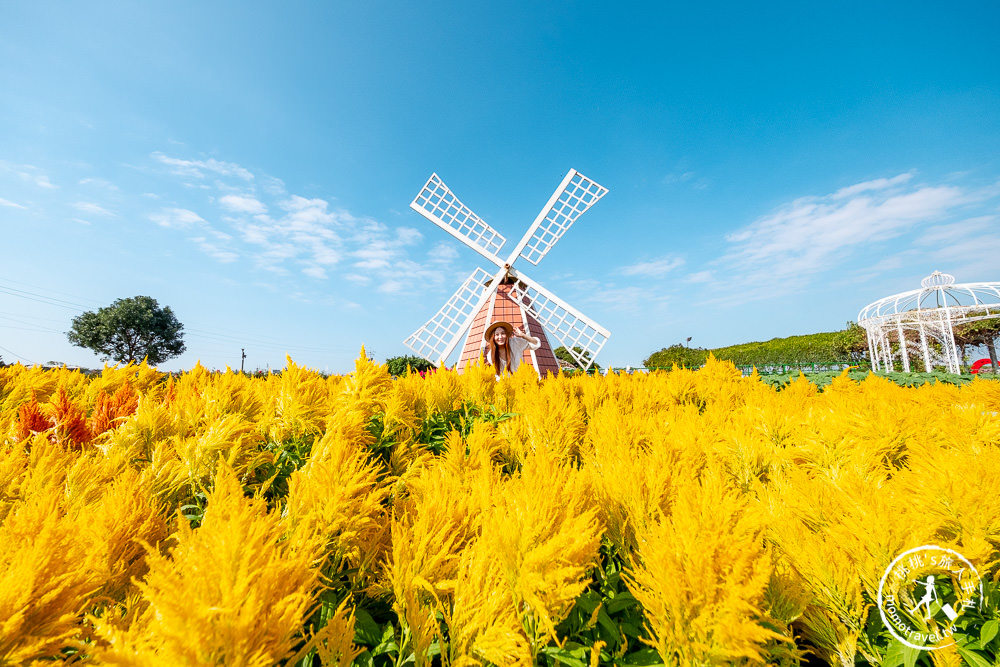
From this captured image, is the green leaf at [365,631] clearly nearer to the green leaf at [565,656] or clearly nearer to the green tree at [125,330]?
the green leaf at [565,656]

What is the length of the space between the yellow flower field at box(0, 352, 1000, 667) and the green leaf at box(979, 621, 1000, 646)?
0.01m

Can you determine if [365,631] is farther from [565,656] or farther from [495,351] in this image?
[495,351]

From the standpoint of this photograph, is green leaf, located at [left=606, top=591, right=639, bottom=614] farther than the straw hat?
No

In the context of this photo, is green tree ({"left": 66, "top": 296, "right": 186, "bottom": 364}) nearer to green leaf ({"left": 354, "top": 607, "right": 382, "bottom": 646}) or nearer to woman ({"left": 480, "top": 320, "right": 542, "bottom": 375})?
woman ({"left": 480, "top": 320, "right": 542, "bottom": 375})

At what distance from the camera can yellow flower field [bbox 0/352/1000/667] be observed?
2.74 ft

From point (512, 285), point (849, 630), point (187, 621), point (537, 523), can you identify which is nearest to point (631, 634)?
point (537, 523)

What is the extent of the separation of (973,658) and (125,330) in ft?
229

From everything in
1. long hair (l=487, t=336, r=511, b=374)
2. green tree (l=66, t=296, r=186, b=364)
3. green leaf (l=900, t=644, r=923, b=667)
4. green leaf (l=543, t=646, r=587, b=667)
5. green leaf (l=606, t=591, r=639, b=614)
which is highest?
green tree (l=66, t=296, r=186, b=364)

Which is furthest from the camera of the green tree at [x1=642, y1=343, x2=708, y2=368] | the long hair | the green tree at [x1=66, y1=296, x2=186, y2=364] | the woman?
the green tree at [x1=66, y1=296, x2=186, y2=364]

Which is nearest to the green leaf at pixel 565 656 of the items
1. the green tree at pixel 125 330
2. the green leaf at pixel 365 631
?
the green leaf at pixel 365 631

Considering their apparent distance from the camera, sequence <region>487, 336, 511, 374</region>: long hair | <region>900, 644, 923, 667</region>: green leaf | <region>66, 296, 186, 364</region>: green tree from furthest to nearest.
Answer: <region>66, 296, 186, 364</region>: green tree → <region>487, 336, 511, 374</region>: long hair → <region>900, 644, 923, 667</region>: green leaf

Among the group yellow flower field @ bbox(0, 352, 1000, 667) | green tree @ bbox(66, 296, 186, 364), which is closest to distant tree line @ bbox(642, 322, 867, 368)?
yellow flower field @ bbox(0, 352, 1000, 667)

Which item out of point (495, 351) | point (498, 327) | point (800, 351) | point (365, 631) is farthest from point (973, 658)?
point (800, 351)

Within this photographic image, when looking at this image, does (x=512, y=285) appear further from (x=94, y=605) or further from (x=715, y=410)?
(x=94, y=605)
